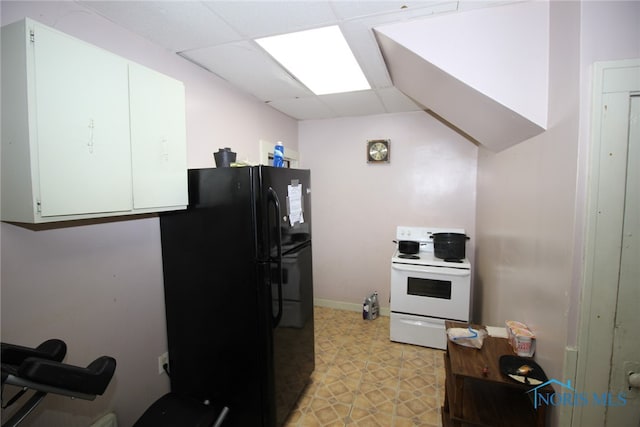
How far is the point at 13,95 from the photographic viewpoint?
1.00 metres

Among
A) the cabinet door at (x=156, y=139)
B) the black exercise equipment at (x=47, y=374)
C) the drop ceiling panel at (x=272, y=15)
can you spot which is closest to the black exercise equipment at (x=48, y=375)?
the black exercise equipment at (x=47, y=374)

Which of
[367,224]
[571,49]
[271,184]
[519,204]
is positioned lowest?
[367,224]

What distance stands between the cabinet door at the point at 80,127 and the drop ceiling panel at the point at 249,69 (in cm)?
74

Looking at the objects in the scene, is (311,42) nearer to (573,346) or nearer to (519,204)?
(519,204)

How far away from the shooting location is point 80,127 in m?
1.11

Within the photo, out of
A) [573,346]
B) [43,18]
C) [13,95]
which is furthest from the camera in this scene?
[43,18]

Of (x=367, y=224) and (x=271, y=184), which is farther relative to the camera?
(x=367, y=224)

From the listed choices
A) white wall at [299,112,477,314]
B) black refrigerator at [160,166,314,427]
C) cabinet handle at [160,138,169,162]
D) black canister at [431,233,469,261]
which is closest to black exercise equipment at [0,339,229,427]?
black refrigerator at [160,166,314,427]

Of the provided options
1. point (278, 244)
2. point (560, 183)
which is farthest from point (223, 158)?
point (560, 183)

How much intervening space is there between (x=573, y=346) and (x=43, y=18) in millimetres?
2635

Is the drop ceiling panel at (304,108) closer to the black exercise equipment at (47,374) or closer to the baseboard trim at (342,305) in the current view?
the baseboard trim at (342,305)

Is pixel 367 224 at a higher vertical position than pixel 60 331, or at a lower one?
higher

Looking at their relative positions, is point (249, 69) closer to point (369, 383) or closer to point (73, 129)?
point (73, 129)

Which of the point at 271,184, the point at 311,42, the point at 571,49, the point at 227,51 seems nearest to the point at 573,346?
the point at 571,49
